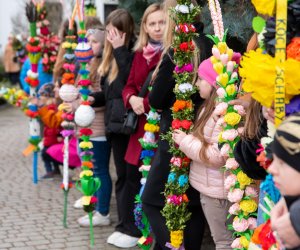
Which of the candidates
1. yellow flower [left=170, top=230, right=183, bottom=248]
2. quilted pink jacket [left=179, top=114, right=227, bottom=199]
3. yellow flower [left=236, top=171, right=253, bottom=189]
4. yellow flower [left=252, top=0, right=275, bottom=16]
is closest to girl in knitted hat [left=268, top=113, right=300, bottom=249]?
yellow flower [left=252, top=0, right=275, bottom=16]

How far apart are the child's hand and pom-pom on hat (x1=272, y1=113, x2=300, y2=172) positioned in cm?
155

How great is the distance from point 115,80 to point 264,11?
2.83 metres

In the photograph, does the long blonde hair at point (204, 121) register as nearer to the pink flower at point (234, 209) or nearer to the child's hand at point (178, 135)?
the child's hand at point (178, 135)

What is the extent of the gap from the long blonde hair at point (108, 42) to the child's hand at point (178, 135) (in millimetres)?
1564

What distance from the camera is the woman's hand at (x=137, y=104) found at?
188 inches

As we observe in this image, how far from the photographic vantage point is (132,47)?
5375 mm

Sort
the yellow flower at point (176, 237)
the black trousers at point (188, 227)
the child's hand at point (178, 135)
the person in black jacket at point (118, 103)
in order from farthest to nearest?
the person in black jacket at point (118, 103), the black trousers at point (188, 227), the yellow flower at point (176, 237), the child's hand at point (178, 135)

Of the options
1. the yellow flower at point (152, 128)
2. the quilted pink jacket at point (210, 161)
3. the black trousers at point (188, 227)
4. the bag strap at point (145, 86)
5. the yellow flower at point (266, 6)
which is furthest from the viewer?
the bag strap at point (145, 86)

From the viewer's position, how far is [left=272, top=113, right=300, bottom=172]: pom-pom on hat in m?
2.23

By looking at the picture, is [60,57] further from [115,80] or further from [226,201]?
[226,201]

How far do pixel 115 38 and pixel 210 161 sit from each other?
1856 mm

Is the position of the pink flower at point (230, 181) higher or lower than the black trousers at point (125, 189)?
higher

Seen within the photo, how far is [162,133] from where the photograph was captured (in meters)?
4.20

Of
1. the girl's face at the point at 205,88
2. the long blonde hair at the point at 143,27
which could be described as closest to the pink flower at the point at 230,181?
the girl's face at the point at 205,88
